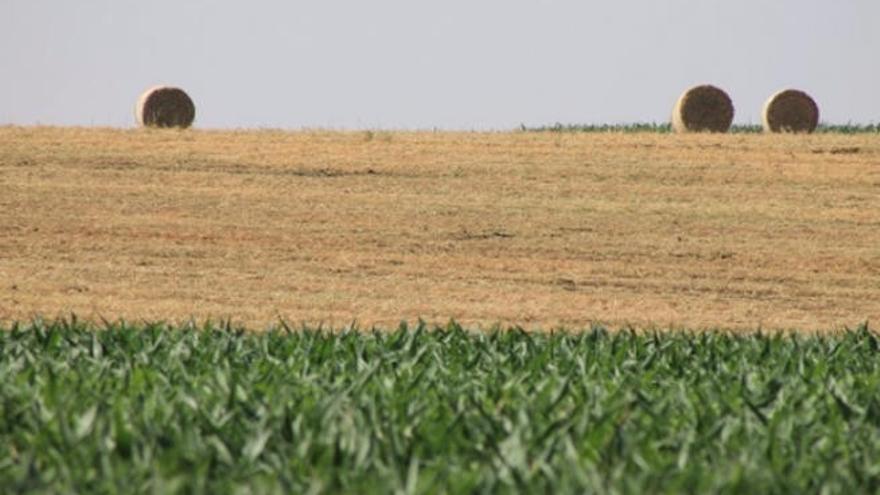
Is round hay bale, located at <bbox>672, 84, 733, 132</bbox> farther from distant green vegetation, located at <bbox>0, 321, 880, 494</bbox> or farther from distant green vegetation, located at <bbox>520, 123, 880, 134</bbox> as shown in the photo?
distant green vegetation, located at <bbox>0, 321, 880, 494</bbox>

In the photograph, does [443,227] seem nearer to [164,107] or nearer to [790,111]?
[164,107]

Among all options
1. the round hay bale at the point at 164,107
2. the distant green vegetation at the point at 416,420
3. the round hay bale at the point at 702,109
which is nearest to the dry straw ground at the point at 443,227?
the round hay bale at the point at 164,107

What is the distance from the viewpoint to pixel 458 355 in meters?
11.1

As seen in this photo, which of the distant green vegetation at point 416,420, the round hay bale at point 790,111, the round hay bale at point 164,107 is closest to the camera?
the distant green vegetation at point 416,420

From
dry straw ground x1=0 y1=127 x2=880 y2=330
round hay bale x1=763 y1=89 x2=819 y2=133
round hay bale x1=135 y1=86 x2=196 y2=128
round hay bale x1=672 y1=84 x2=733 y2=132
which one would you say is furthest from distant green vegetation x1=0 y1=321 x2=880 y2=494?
round hay bale x1=763 y1=89 x2=819 y2=133

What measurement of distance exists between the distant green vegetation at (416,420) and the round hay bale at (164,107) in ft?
80.8

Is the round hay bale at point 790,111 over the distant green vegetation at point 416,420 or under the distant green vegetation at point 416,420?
under

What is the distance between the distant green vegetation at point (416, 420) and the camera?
644cm

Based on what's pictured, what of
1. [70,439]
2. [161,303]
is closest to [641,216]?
[161,303]

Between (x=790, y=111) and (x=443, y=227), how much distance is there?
45.0ft

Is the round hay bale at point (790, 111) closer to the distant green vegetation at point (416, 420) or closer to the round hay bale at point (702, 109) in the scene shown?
the round hay bale at point (702, 109)

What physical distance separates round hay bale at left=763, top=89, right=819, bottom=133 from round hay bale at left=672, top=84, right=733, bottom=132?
30.6 inches

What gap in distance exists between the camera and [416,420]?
768 cm

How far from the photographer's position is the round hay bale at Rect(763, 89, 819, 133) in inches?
1471
